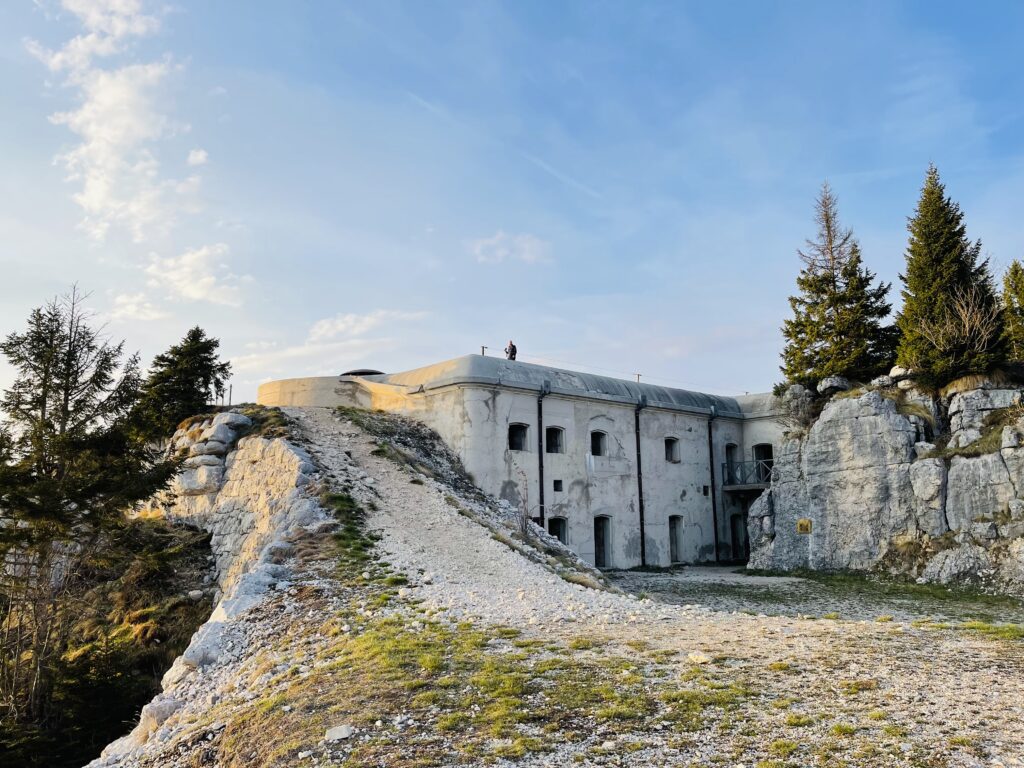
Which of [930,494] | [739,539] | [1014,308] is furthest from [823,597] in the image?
[1014,308]

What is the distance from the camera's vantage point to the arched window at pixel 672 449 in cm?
2791

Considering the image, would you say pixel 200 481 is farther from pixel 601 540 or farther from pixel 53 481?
pixel 601 540

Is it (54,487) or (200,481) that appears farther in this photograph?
(200,481)

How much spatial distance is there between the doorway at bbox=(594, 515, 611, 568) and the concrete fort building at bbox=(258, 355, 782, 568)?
A: 34 millimetres

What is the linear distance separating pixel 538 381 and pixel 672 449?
7.09 m

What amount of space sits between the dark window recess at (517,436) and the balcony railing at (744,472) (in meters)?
10.0

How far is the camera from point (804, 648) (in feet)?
27.5

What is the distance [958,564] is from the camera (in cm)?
1983

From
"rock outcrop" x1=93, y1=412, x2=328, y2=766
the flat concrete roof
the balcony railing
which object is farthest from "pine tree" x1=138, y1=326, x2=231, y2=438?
the balcony railing

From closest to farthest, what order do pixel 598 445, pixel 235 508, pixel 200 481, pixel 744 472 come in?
1. pixel 235 508
2. pixel 200 481
3. pixel 598 445
4. pixel 744 472

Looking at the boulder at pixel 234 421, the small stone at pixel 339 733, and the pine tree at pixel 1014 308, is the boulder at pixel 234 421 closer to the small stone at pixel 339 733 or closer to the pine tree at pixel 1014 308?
the small stone at pixel 339 733

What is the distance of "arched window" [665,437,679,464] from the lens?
27.9 metres

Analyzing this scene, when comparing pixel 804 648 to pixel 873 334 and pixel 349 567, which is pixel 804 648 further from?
pixel 873 334

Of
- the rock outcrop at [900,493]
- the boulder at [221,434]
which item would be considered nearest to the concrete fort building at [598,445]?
the rock outcrop at [900,493]
